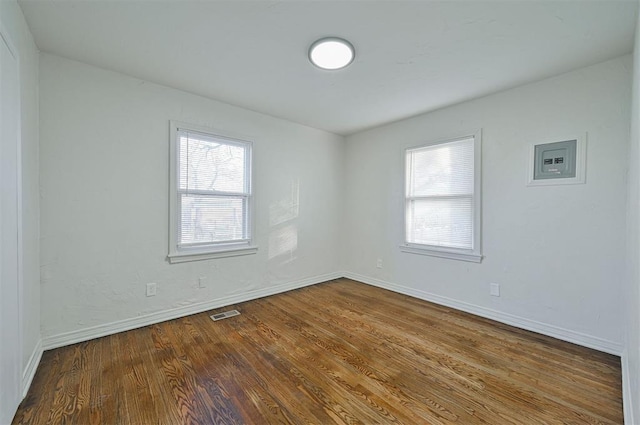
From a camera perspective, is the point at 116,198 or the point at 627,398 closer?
the point at 627,398

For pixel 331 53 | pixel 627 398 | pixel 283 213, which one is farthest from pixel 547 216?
pixel 283 213

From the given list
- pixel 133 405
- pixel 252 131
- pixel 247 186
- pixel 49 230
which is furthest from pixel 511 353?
pixel 49 230

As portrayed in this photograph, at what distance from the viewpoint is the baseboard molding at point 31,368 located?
1.75 metres

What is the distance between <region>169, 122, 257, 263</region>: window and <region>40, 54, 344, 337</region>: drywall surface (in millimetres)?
104

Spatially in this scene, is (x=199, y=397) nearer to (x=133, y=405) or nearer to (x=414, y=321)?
(x=133, y=405)

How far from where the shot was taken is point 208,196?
324cm

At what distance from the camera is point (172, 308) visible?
2.96 metres

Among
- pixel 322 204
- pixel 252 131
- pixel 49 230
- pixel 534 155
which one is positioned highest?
pixel 252 131

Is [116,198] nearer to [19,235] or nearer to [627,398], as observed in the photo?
[19,235]

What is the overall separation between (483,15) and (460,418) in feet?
8.32

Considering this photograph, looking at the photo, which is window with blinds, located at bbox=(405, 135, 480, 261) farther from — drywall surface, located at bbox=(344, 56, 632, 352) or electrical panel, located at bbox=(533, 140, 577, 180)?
electrical panel, located at bbox=(533, 140, 577, 180)

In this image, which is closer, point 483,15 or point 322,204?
point 483,15

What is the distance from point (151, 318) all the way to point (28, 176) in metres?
1.64

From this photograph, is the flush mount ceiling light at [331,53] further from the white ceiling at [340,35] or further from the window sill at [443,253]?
the window sill at [443,253]
